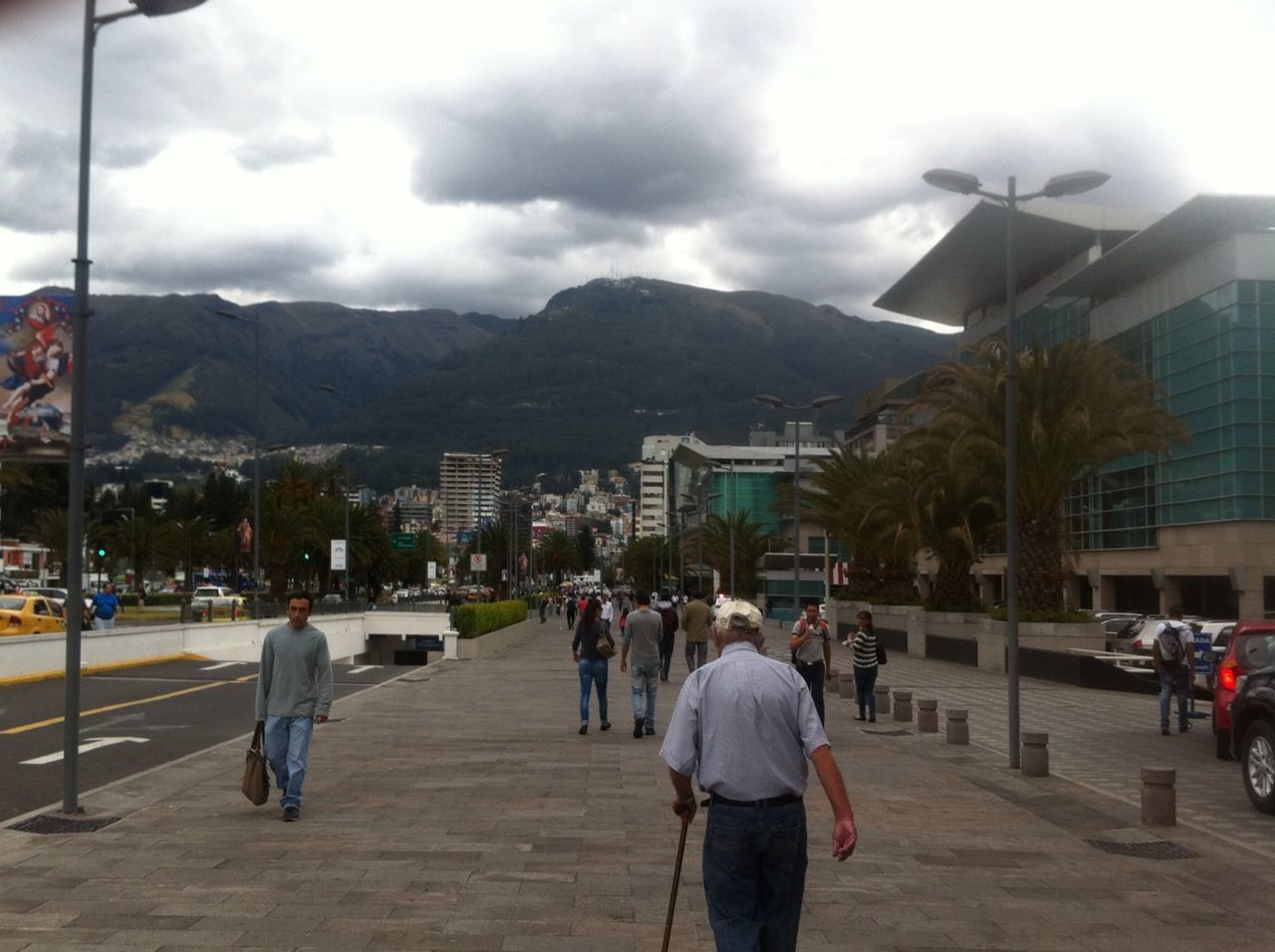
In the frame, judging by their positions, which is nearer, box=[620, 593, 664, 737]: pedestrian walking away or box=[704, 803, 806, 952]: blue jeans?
box=[704, 803, 806, 952]: blue jeans

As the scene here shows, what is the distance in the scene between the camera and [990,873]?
8.59 metres

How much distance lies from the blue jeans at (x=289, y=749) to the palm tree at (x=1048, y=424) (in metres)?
22.3

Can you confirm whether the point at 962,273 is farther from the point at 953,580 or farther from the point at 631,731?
the point at 631,731

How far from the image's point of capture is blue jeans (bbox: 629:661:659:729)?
16234 mm

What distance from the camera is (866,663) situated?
Result: 757 inches

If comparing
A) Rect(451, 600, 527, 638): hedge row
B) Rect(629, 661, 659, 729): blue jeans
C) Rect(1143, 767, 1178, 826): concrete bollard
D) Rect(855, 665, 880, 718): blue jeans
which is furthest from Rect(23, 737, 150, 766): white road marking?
Rect(451, 600, 527, 638): hedge row

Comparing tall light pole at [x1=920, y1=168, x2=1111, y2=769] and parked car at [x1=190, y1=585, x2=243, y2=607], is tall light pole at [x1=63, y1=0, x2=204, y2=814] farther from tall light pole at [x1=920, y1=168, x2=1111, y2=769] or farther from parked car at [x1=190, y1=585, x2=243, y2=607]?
parked car at [x1=190, y1=585, x2=243, y2=607]

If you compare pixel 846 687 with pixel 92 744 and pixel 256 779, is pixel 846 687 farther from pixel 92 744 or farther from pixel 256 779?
pixel 256 779

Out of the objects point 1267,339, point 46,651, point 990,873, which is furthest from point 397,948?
point 1267,339

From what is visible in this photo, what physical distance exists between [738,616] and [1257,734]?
25.9 ft

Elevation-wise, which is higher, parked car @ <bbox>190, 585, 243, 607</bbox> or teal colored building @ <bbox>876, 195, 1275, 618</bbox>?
teal colored building @ <bbox>876, 195, 1275, 618</bbox>

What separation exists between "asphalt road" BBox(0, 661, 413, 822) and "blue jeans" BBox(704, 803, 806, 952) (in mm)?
7091

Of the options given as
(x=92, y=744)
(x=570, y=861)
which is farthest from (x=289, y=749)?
(x=92, y=744)

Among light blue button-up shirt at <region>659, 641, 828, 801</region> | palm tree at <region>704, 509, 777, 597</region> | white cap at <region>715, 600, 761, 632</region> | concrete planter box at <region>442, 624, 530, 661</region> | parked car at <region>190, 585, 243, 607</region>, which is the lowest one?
concrete planter box at <region>442, 624, 530, 661</region>
